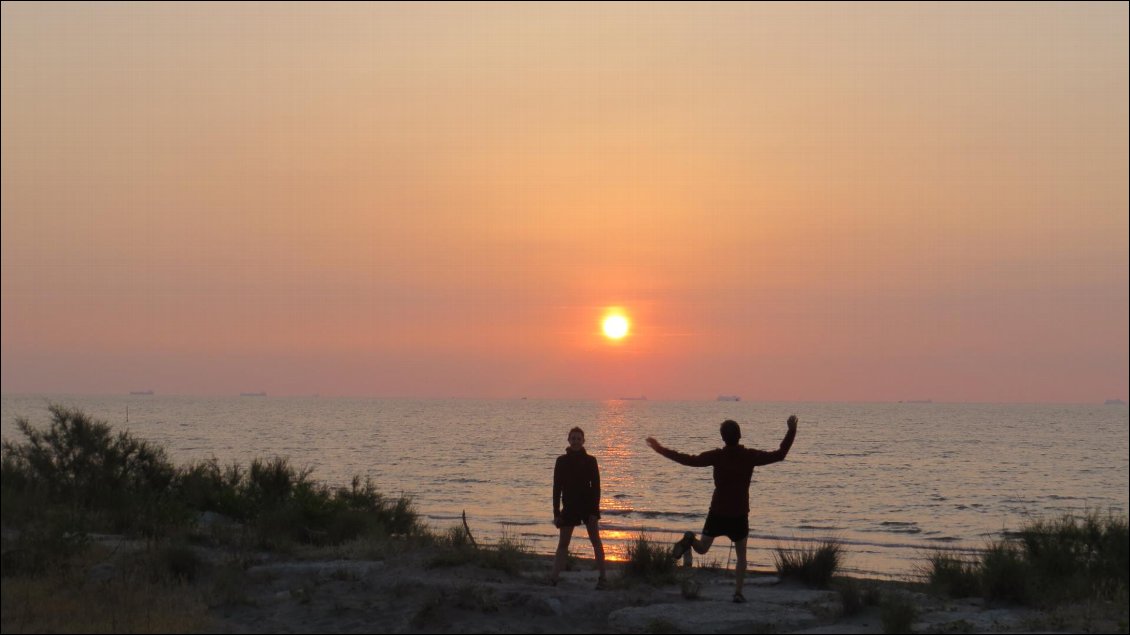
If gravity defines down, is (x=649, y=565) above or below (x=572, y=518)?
below

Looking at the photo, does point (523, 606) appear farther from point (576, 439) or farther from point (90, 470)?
point (90, 470)

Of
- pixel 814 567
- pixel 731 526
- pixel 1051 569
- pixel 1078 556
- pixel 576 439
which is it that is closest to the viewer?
pixel 731 526

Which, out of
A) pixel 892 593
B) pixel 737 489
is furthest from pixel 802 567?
pixel 737 489

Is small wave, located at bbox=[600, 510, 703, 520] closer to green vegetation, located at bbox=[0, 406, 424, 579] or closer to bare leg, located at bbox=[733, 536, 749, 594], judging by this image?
green vegetation, located at bbox=[0, 406, 424, 579]

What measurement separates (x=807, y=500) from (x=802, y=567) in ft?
79.6

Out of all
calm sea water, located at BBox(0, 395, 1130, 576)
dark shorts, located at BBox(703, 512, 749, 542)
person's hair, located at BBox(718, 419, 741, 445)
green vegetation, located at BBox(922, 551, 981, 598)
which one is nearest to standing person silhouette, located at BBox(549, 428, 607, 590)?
dark shorts, located at BBox(703, 512, 749, 542)

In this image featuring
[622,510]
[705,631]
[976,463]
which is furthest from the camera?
[976,463]

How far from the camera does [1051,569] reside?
1276 cm

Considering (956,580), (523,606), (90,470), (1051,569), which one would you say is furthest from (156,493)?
(1051,569)

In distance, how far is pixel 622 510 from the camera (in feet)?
105

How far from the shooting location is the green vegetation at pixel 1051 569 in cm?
1179

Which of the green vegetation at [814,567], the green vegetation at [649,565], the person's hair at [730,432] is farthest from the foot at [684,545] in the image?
the green vegetation at [814,567]

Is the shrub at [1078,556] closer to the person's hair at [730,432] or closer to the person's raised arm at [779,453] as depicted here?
the person's raised arm at [779,453]

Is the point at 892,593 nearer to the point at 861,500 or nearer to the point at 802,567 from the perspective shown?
the point at 802,567
